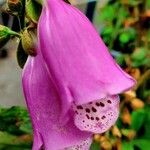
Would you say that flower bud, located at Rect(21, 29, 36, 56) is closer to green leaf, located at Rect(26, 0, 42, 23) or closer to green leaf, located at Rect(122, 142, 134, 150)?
green leaf, located at Rect(26, 0, 42, 23)

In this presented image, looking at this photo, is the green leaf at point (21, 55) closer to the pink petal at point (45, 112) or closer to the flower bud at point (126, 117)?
the pink petal at point (45, 112)

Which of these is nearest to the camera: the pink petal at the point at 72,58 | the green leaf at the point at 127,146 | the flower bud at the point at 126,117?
the pink petal at the point at 72,58

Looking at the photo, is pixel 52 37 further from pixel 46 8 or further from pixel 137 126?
pixel 137 126

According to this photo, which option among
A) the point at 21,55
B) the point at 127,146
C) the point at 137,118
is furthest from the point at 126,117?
the point at 21,55

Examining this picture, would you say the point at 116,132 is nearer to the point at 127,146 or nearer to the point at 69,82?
the point at 127,146

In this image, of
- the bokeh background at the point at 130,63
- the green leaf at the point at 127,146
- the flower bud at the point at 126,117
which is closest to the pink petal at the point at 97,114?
the bokeh background at the point at 130,63

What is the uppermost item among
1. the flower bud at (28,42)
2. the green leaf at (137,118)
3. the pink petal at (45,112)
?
the flower bud at (28,42)

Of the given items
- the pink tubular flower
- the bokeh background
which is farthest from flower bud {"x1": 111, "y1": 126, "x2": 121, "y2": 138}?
the pink tubular flower
